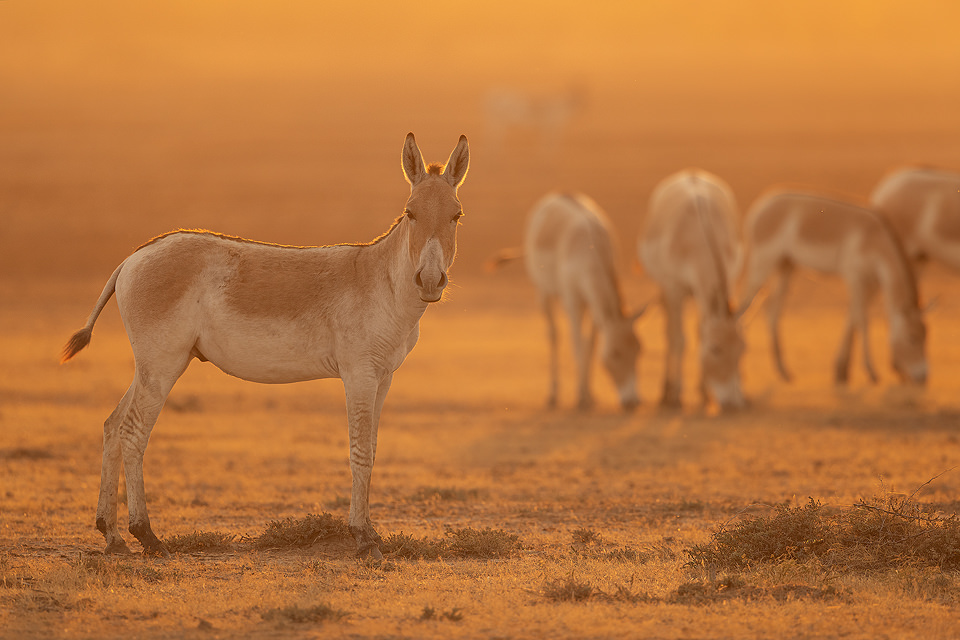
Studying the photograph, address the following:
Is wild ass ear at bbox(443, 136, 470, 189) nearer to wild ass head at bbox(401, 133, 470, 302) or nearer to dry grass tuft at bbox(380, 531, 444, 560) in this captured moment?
wild ass head at bbox(401, 133, 470, 302)

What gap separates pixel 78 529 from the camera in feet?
27.7

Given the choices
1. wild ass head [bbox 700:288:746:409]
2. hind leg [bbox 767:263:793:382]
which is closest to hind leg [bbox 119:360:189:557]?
wild ass head [bbox 700:288:746:409]

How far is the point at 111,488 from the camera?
7.59 m

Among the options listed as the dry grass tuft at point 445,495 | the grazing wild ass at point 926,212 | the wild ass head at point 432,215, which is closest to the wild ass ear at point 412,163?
the wild ass head at point 432,215

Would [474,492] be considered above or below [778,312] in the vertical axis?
below

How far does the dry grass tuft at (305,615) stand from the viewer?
239 inches

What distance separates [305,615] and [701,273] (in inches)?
409

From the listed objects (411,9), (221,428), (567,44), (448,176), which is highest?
(411,9)

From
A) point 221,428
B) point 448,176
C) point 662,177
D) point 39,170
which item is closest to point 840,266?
point 221,428

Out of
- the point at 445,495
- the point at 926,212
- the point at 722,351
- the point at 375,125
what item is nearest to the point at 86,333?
the point at 445,495

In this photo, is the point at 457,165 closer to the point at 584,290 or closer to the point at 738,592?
the point at 738,592

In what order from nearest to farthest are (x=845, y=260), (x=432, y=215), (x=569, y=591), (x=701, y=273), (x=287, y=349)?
(x=569, y=591)
(x=432, y=215)
(x=287, y=349)
(x=701, y=273)
(x=845, y=260)

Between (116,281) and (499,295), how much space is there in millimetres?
18449

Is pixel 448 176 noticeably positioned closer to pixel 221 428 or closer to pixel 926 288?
pixel 221 428
